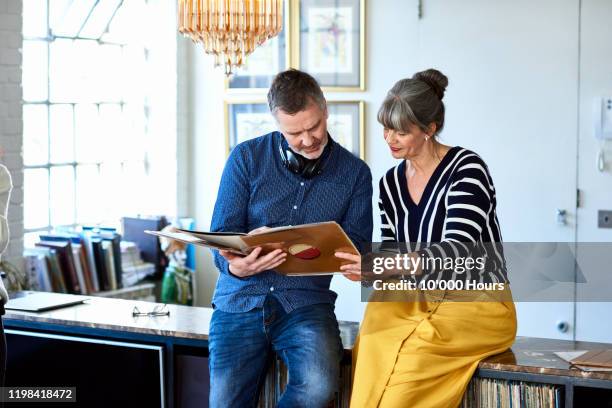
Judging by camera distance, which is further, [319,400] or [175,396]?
[175,396]

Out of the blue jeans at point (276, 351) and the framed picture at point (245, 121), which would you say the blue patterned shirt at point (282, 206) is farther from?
the framed picture at point (245, 121)

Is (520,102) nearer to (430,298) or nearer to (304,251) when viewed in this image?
(430,298)

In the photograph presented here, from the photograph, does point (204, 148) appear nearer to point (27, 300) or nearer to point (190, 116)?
point (190, 116)

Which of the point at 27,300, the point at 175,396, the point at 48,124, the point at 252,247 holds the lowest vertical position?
the point at 175,396

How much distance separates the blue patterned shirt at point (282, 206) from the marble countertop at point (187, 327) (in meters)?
0.24

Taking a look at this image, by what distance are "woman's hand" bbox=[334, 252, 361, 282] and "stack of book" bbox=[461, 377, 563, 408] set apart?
18.4 inches

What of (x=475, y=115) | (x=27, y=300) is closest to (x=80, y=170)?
(x=27, y=300)

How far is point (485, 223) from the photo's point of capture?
2645 mm

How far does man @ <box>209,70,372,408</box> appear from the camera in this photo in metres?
2.79

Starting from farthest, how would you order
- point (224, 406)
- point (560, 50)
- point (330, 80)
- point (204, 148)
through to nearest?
1. point (204, 148)
2. point (330, 80)
3. point (560, 50)
4. point (224, 406)

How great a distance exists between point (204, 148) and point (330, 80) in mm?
960

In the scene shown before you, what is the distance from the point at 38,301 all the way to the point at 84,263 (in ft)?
4.84

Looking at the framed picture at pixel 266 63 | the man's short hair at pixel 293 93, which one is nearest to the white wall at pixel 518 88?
the framed picture at pixel 266 63

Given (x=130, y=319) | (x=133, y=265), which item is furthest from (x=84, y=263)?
(x=130, y=319)
